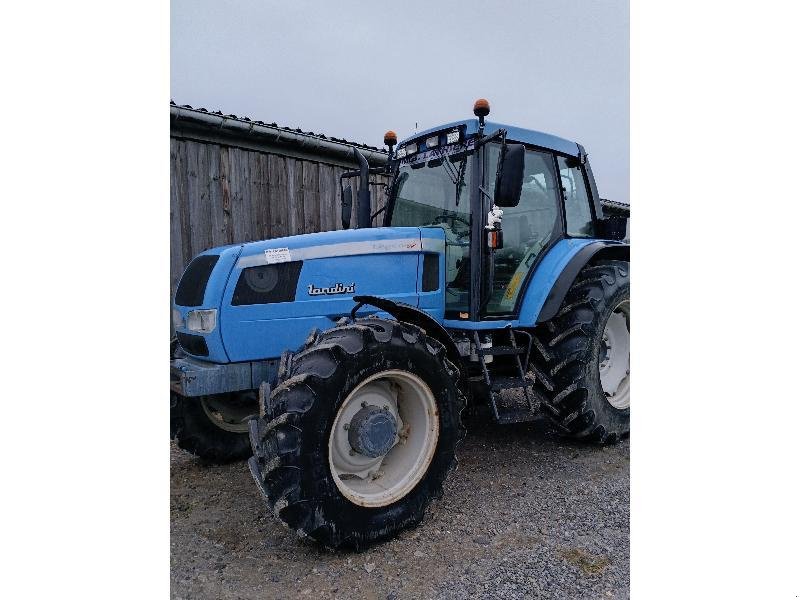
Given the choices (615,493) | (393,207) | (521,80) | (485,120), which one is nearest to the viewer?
(521,80)

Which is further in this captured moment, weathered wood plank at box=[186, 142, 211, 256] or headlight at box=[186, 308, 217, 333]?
weathered wood plank at box=[186, 142, 211, 256]

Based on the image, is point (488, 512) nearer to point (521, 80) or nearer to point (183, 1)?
point (521, 80)

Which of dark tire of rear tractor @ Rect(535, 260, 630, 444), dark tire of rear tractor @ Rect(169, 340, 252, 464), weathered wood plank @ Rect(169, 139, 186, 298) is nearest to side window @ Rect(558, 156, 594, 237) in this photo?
dark tire of rear tractor @ Rect(535, 260, 630, 444)

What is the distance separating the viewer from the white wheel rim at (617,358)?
3336mm

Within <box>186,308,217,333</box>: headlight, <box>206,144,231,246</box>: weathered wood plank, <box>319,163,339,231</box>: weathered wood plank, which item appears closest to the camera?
<box>186,308,217,333</box>: headlight

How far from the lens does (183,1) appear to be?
165 centimetres

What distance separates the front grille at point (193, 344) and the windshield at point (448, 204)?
4.27 feet

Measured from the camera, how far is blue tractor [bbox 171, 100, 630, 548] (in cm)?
204

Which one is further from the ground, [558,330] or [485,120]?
[485,120]

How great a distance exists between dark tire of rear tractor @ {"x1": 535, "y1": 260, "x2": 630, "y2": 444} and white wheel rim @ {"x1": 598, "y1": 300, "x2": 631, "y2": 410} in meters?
0.17

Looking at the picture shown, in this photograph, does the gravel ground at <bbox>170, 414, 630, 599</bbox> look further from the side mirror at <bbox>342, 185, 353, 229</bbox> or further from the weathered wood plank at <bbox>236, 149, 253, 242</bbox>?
the side mirror at <bbox>342, 185, 353, 229</bbox>

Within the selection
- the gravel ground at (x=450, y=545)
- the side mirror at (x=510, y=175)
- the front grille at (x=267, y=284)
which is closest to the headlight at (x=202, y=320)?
the front grille at (x=267, y=284)
